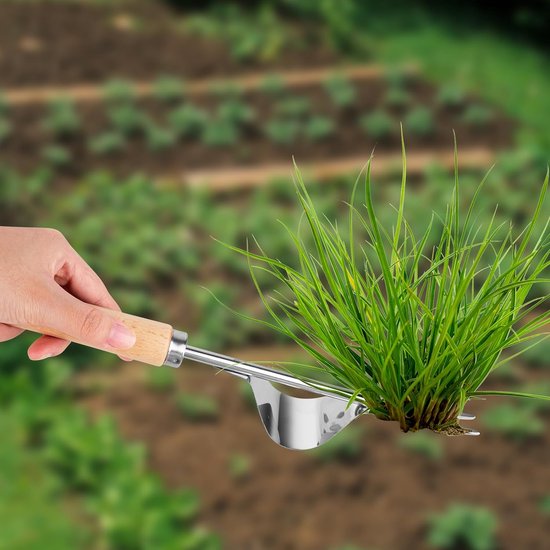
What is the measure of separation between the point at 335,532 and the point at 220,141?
2.55m

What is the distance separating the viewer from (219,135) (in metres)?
5.03

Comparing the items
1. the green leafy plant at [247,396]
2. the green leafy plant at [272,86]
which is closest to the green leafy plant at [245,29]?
the green leafy plant at [272,86]

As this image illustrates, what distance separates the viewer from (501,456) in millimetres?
3283

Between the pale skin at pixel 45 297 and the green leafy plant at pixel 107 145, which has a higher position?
the pale skin at pixel 45 297

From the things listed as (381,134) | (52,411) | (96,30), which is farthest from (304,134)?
(52,411)

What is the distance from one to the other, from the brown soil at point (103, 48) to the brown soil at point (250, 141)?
14.8 inches

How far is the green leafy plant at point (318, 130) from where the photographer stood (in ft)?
16.7

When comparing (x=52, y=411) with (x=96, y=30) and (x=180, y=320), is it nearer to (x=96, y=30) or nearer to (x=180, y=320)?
(x=180, y=320)

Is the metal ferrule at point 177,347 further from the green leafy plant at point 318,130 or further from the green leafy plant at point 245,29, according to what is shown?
the green leafy plant at point 245,29

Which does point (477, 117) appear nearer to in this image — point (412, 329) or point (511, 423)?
point (511, 423)

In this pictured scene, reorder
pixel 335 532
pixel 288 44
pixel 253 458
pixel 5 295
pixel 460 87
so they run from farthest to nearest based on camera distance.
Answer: pixel 288 44 → pixel 460 87 → pixel 253 458 → pixel 335 532 → pixel 5 295

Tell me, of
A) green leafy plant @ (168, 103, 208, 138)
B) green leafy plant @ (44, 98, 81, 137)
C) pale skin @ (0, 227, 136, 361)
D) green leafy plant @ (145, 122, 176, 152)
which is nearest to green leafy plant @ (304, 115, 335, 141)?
green leafy plant @ (168, 103, 208, 138)

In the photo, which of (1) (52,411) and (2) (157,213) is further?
(2) (157,213)

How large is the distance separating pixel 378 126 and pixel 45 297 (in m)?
3.85
